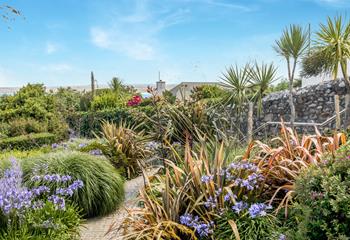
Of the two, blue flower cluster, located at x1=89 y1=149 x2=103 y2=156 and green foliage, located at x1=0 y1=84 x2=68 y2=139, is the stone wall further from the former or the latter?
green foliage, located at x1=0 y1=84 x2=68 y2=139

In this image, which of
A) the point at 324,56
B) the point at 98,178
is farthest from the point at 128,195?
the point at 324,56

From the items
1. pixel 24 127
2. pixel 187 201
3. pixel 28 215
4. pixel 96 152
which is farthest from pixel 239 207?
pixel 24 127

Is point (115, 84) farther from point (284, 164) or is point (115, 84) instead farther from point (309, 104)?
point (284, 164)

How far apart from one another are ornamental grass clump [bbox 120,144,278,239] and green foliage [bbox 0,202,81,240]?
74 cm

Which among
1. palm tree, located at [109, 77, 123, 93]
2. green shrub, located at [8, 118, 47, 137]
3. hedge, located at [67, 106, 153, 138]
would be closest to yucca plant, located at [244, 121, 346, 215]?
hedge, located at [67, 106, 153, 138]

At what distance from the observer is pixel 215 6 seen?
6.65m

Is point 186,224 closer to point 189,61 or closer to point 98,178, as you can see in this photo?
point 98,178

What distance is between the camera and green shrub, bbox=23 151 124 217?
4.74 meters

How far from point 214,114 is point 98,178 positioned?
2.40 metres

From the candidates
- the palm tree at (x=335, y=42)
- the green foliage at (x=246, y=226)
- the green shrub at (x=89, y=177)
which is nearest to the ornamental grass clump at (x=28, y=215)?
the green shrub at (x=89, y=177)

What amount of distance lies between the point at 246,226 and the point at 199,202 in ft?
1.50

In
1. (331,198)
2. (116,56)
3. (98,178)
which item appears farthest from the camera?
(116,56)

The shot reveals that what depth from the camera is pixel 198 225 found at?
3029 millimetres

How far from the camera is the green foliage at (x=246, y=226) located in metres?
2.94
